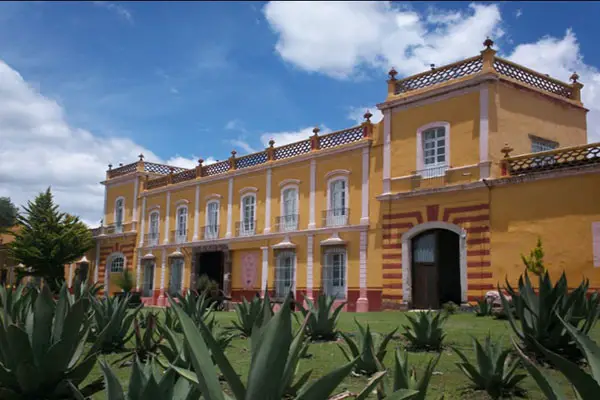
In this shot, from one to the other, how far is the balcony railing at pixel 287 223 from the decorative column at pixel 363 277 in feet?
10.5

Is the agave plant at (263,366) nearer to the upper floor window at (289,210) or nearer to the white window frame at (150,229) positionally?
the upper floor window at (289,210)

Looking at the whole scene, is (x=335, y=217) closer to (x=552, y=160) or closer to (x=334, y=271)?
(x=334, y=271)

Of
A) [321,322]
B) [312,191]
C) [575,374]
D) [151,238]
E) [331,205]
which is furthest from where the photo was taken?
[151,238]

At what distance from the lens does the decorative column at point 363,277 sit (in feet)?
57.8

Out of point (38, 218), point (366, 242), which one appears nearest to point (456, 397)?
point (366, 242)

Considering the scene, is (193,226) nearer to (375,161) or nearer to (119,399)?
(375,161)

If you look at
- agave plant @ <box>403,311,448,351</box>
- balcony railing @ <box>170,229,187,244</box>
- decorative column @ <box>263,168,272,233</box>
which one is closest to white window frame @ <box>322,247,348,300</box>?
decorative column @ <box>263,168,272,233</box>

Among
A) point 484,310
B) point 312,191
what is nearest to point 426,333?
point 484,310

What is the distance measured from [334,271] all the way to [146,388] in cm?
1677

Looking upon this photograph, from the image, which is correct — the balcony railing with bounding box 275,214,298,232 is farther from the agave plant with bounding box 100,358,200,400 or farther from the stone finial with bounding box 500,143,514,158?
the agave plant with bounding box 100,358,200,400

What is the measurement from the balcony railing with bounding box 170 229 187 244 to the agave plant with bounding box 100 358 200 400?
912 inches

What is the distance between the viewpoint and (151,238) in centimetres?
2773

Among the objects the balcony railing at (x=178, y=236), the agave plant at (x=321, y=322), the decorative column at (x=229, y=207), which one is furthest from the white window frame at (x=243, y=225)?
the agave plant at (x=321, y=322)

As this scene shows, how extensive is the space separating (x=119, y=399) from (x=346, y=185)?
1650 cm
